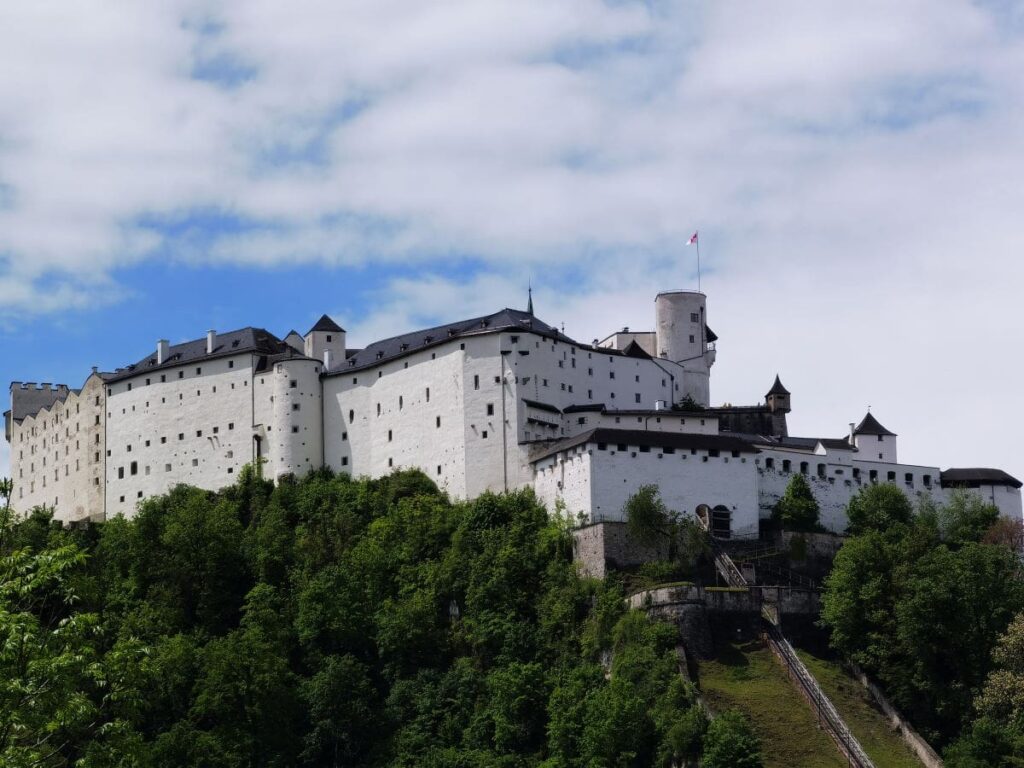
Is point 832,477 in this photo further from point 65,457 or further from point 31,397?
point 31,397

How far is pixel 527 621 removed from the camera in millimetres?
68438

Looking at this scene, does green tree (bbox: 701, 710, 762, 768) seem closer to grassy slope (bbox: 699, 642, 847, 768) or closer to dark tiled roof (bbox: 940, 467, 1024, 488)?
grassy slope (bbox: 699, 642, 847, 768)

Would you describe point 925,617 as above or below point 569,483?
below

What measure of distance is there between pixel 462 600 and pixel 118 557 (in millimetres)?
18949

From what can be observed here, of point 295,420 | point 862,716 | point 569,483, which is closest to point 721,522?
point 569,483

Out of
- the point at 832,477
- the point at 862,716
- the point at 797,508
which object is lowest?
the point at 862,716

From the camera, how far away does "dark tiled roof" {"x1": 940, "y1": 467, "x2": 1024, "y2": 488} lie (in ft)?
262

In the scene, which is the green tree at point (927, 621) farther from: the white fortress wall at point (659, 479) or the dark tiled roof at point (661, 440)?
the dark tiled roof at point (661, 440)

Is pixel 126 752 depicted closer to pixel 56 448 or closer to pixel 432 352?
pixel 432 352

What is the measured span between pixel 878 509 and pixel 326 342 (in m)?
32.5

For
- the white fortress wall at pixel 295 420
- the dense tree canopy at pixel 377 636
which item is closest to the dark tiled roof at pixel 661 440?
the dense tree canopy at pixel 377 636

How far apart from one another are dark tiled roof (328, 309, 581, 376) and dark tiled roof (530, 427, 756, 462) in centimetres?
973

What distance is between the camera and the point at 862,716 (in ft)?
196

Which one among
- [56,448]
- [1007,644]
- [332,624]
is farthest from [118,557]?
[1007,644]
